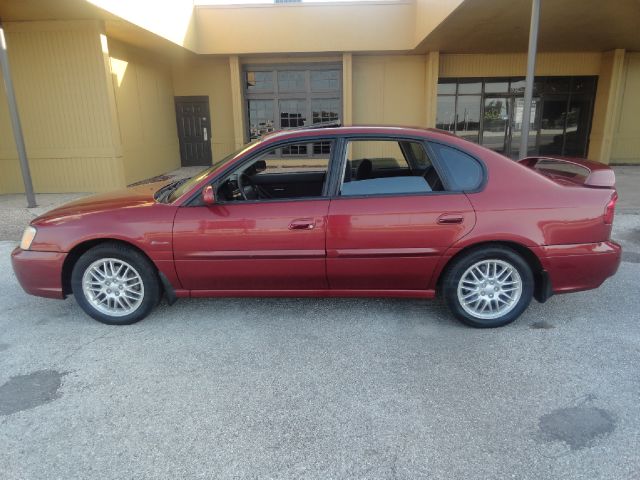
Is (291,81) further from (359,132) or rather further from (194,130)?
(359,132)

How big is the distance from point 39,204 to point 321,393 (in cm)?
869

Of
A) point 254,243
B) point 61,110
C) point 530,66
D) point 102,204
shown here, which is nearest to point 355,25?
point 530,66

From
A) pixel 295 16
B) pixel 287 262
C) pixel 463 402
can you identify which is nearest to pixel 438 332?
pixel 463 402

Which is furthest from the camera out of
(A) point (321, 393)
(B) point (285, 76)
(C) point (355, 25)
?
(B) point (285, 76)

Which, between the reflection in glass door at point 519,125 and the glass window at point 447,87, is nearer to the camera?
the glass window at point 447,87

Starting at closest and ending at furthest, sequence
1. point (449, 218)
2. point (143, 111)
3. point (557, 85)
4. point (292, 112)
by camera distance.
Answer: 1. point (449, 218)
2. point (143, 111)
3. point (292, 112)
4. point (557, 85)

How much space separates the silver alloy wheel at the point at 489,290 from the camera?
3547 millimetres

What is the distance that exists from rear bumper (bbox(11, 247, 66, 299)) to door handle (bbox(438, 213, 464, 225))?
9.95 ft

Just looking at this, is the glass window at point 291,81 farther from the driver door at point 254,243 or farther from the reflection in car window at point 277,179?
the driver door at point 254,243

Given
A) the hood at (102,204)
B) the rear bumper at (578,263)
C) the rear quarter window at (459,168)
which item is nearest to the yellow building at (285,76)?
the hood at (102,204)

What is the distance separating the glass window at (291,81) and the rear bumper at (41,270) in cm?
1200

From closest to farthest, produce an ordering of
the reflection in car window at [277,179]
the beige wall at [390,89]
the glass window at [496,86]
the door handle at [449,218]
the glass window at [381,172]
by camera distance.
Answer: the door handle at [449,218] → the glass window at [381,172] → the reflection in car window at [277,179] → the beige wall at [390,89] → the glass window at [496,86]

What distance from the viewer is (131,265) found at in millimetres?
3631

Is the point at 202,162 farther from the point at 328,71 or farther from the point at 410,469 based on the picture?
the point at 410,469
